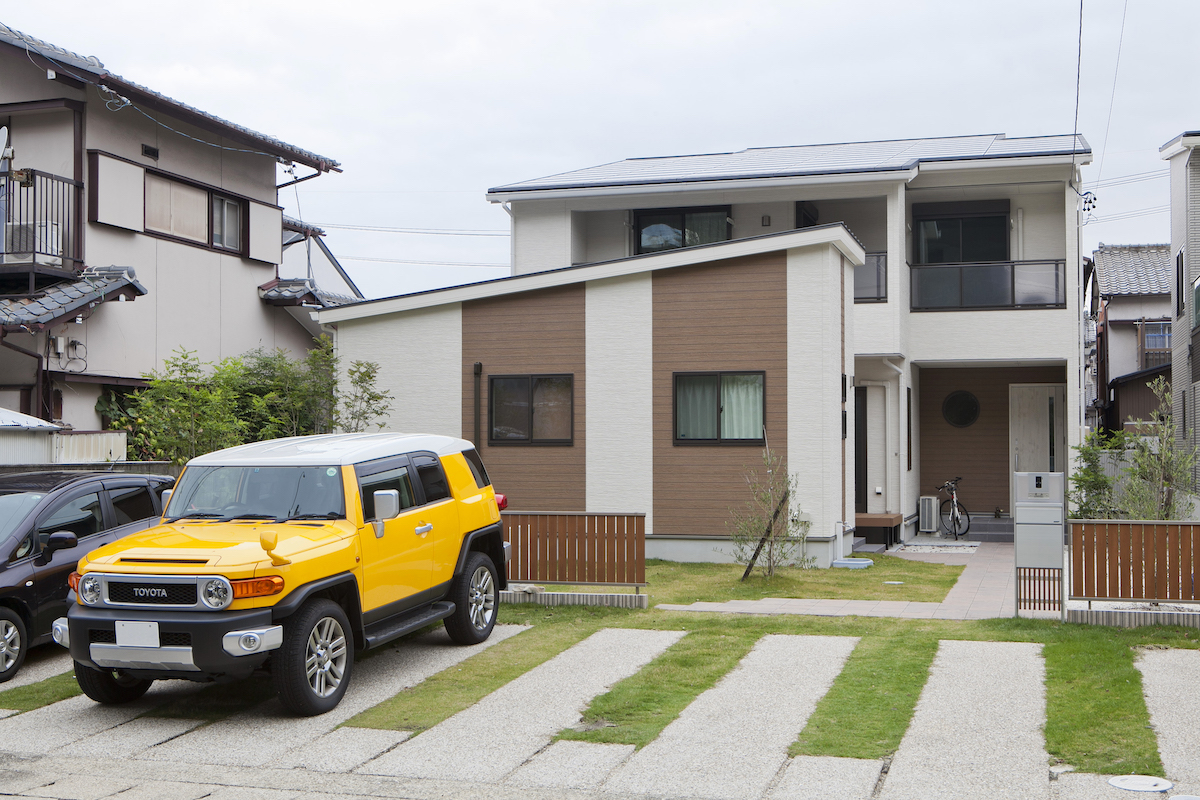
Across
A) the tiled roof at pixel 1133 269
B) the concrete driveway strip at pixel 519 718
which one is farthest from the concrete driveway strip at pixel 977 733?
the tiled roof at pixel 1133 269

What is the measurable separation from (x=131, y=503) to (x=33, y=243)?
21.8ft

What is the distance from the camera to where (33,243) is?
14.4 metres

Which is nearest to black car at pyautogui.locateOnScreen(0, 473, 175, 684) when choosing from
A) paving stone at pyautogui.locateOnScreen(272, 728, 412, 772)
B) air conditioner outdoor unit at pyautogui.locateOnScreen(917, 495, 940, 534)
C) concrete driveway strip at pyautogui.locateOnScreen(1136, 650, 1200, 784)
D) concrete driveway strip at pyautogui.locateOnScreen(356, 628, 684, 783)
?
paving stone at pyautogui.locateOnScreen(272, 728, 412, 772)

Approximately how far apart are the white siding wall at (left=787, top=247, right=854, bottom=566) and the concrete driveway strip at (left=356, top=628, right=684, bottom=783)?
219 inches

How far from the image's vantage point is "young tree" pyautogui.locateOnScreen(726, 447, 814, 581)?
42.7 ft

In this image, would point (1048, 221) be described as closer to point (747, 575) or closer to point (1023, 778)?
point (747, 575)

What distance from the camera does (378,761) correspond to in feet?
20.0

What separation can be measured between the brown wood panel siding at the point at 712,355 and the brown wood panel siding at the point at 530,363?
121cm

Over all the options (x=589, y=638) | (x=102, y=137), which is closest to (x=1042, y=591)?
(x=589, y=638)

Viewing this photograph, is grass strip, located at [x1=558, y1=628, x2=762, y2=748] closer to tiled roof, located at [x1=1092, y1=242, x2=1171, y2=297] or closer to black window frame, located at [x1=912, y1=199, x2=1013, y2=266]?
black window frame, located at [x1=912, y1=199, x2=1013, y2=266]

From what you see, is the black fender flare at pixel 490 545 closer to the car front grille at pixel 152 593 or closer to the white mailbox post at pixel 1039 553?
the car front grille at pixel 152 593

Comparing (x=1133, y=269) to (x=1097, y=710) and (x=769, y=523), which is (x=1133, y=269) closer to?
(x=769, y=523)

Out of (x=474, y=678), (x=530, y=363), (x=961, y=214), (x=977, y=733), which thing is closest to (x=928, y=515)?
(x=961, y=214)

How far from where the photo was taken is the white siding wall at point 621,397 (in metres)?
15.1
